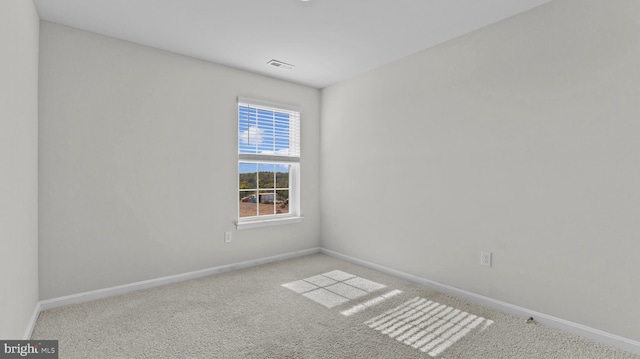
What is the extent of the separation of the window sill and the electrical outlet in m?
2.40

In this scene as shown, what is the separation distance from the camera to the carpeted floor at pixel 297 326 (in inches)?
80.0

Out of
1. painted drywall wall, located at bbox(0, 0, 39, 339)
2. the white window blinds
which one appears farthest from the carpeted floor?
the white window blinds

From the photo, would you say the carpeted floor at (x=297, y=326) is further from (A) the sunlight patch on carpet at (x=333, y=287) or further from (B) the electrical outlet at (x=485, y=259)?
(B) the electrical outlet at (x=485, y=259)

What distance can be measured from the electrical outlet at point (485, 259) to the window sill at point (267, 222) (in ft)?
7.89

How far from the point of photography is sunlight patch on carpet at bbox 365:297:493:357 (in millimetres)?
2152

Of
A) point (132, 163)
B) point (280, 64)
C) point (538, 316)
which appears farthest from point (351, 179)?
point (132, 163)

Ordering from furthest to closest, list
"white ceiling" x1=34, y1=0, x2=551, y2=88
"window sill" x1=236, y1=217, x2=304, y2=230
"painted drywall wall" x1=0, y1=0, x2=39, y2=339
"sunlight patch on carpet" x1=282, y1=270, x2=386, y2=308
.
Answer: "window sill" x1=236, y1=217, x2=304, y2=230, "sunlight patch on carpet" x1=282, y1=270, x2=386, y2=308, "white ceiling" x1=34, y1=0, x2=551, y2=88, "painted drywall wall" x1=0, y1=0, x2=39, y2=339

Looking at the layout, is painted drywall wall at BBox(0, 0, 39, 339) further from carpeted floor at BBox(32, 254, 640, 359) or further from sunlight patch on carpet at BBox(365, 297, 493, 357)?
sunlight patch on carpet at BBox(365, 297, 493, 357)

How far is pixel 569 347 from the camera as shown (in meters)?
2.08

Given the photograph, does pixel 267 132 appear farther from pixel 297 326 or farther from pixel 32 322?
pixel 32 322

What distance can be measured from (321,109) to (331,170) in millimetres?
954

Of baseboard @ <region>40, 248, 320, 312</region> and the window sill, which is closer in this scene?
baseboard @ <region>40, 248, 320, 312</region>

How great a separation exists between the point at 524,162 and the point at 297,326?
7.48ft

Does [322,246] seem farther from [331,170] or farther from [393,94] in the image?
[393,94]
